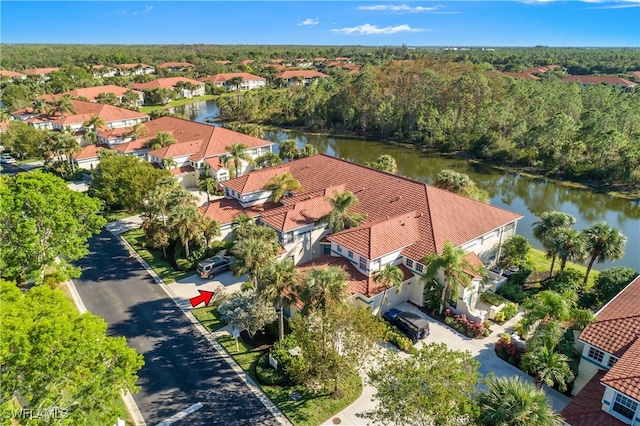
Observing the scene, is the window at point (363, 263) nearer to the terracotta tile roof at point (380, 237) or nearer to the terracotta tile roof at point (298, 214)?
the terracotta tile roof at point (380, 237)

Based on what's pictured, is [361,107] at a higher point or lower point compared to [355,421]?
higher

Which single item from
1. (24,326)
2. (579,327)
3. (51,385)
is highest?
(24,326)

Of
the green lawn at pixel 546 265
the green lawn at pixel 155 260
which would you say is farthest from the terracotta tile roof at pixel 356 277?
the green lawn at pixel 546 265

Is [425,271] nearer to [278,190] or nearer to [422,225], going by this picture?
[422,225]

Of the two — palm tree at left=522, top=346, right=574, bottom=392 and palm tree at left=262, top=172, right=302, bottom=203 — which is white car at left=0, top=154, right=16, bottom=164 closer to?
palm tree at left=262, top=172, right=302, bottom=203

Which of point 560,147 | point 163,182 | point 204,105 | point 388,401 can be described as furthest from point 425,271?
point 204,105

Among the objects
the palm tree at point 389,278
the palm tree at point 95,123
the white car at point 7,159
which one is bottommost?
the palm tree at point 389,278

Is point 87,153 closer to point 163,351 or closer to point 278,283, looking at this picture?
point 163,351

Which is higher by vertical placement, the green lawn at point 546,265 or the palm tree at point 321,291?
the palm tree at point 321,291
